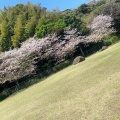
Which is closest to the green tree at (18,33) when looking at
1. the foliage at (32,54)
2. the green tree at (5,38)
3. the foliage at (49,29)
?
the green tree at (5,38)

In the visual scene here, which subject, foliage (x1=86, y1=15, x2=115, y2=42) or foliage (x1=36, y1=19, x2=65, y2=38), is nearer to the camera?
foliage (x1=36, y1=19, x2=65, y2=38)

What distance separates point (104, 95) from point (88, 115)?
1.81 meters

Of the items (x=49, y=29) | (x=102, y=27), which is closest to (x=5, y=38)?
(x=49, y=29)

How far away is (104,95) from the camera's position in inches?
425

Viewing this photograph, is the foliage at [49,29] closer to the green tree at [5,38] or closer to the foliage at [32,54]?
the foliage at [32,54]

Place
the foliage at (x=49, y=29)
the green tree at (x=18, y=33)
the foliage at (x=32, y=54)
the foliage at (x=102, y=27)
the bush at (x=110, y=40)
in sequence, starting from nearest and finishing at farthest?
1. the foliage at (x=32, y=54)
2. the foliage at (x=49, y=29)
3. the green tree at (x=18, y=33)
4. the bush at (x=110, y=40)
5. the foliage at (x=102, y=27)

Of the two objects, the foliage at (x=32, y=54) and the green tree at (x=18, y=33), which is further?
the green tree at (x=18, y=33)

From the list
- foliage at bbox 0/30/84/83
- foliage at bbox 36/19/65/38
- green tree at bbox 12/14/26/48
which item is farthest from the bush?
green tree at bbox 12/14/26/48

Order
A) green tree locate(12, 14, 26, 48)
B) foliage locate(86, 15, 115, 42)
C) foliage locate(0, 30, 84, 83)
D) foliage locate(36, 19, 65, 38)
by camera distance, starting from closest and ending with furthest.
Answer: foliage locate(0, 30, 84, 83)
foliage locate(36, 19, 65, 38)
green tree locate(12, 14, 26, 48)
foliage locate(86, 15, 115, 42)

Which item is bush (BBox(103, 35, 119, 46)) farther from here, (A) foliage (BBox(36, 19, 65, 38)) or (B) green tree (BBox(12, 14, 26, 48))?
(B) green tree (BBox(12, 14, 26, 48))

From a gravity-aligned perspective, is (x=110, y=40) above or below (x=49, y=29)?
below

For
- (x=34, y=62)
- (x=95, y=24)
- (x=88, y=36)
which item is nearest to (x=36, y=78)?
(x=34, y=62)

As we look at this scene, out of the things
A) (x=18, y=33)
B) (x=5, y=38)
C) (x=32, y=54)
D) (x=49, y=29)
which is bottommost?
(x=32, y=54)

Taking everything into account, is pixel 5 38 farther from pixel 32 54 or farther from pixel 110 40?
pixel 110 40
